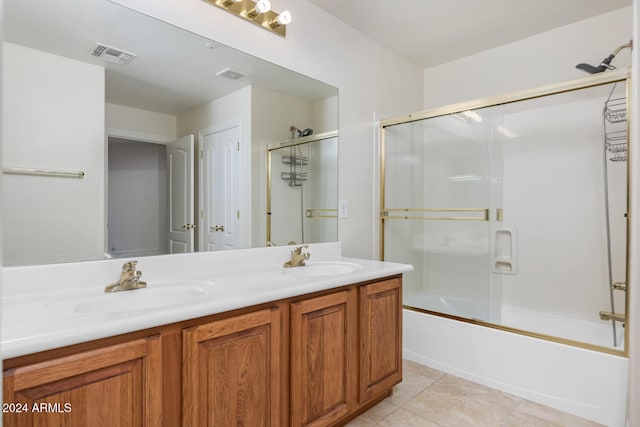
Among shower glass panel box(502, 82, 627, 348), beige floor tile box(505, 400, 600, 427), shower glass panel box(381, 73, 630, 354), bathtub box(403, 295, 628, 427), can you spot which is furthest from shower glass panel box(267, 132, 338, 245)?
beige floor tile box(505, 400, 600, 427)

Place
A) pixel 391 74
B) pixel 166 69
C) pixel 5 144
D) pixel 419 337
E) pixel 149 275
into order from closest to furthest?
pixel 5 144
pixel 149 275
pixel 166 69
pixel 419 337
pixel 391 74

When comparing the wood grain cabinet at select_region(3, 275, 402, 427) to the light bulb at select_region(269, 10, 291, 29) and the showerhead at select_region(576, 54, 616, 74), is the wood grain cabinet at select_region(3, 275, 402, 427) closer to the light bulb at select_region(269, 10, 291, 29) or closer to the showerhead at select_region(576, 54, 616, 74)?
the light bulb at select_region(269, 10, 291, 29)

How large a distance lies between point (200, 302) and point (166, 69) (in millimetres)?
1198

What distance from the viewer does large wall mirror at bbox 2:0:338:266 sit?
134cm

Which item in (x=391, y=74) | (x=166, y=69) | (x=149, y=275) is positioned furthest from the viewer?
(x=391, y=74)

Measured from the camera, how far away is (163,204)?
5.69 feet

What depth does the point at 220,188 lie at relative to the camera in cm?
195

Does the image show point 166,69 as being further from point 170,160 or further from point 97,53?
point 170,160

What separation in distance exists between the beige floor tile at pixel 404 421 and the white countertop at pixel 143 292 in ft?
2.59

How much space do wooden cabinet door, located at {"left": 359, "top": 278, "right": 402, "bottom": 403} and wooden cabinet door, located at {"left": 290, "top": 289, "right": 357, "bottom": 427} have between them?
7 centimetres

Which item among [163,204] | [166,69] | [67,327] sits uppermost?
[166,69]

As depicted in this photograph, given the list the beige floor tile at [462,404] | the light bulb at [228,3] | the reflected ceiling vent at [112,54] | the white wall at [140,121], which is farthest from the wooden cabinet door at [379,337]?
the light bulb at [228,3]

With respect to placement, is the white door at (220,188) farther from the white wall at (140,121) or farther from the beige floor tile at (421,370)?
the beige floor tile at (421,370)

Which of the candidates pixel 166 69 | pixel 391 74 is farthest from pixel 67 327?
pixel 391 74
